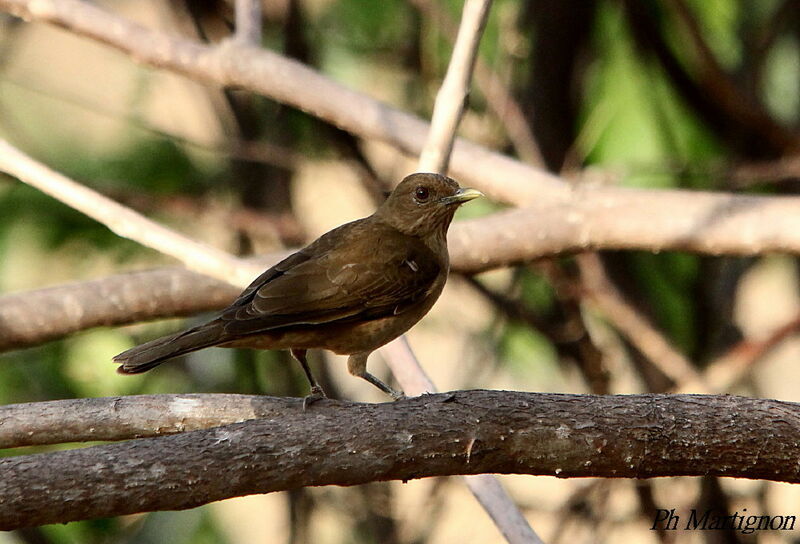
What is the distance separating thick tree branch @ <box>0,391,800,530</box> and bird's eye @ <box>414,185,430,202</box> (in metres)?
1.25

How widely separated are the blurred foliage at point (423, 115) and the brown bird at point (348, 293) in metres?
1.46

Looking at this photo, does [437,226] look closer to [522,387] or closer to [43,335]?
[43,335]

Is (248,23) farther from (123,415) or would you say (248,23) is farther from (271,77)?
(123,415)

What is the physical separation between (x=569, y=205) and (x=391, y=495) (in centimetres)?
251

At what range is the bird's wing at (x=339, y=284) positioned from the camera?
340 centimetres

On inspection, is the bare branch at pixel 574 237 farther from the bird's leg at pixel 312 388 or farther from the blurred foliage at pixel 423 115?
the blurred foliage at pixel 423 115

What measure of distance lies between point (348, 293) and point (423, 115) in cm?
297

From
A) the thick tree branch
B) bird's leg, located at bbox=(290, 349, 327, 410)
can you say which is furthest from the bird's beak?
the thick tree branch

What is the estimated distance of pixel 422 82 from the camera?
20.5 feet

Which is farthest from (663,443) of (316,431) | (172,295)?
(172,295)

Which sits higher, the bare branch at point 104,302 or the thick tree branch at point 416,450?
the bare branch at point 104,302

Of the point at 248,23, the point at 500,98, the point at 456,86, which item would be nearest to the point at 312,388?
the point at 456,86

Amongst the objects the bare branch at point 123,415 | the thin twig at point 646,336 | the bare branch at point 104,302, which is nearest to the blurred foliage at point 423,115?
the thin twig at point 646,336

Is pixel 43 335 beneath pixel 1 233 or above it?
beneath
